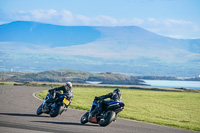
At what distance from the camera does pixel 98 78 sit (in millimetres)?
198500

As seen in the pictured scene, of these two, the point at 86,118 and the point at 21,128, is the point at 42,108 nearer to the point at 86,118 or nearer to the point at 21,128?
the point at 86,118

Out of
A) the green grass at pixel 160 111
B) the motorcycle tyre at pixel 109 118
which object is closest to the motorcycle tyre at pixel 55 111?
the motorcycle tyre at pixel 109 118

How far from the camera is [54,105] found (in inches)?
763

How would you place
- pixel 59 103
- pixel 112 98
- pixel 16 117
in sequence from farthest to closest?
1. pixel 59 103
2. pixel 16 117
3. pixel 112 98

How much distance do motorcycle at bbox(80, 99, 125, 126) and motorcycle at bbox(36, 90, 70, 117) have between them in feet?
6.86

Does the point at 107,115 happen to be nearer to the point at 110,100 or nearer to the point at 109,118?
the point at 109,118

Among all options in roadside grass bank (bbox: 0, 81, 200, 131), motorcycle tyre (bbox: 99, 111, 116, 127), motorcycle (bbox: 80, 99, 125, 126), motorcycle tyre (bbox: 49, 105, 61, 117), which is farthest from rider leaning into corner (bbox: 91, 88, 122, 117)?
roadside grass bank (bbox: 0, 81, 200, 131)

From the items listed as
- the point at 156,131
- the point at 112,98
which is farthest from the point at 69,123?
the point at 156,131

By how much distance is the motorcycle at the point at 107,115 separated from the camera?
15.9m

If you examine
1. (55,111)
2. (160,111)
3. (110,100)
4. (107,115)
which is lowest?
(160,111)

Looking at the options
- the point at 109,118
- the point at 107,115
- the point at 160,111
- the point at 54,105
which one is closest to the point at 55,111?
the point at 54,105

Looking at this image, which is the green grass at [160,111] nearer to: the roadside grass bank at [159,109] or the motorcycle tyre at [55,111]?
the roadside grass bank at [159,109]

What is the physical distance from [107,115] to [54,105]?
163 inches

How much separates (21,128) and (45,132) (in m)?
1.13
